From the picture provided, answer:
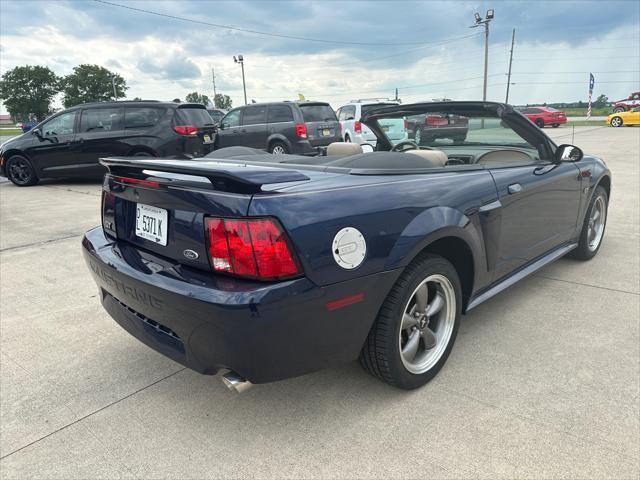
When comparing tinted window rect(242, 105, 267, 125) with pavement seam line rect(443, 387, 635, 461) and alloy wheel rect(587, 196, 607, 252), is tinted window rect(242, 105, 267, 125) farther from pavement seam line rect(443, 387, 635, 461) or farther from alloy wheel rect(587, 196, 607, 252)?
pavement seam line rect(443, 387, 635, 461)

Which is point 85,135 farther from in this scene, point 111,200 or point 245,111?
point 111,200

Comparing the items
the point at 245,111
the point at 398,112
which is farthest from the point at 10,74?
the point at 398,112

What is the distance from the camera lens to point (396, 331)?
2035 millimetres

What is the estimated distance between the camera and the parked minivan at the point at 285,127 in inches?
439

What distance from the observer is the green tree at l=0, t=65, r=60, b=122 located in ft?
240

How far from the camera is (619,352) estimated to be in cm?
256

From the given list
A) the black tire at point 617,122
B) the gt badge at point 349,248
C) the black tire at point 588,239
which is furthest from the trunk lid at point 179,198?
the black tire at point 617,122

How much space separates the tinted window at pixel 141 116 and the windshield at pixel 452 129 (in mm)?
6944

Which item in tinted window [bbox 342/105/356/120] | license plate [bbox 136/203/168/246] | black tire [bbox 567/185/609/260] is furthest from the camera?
tinted window [bbox 342/105/356/120]

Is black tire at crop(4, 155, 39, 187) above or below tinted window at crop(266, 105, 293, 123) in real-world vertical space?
below

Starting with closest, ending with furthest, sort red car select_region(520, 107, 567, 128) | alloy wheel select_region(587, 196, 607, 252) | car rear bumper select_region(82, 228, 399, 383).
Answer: car rear bumper select_region(82, 228, 399, 383) → alloy wheel select_region(587, 196, 607, 252) → red car select_region(520, 107, 567, 128)

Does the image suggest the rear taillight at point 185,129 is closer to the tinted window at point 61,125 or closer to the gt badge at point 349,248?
the tinted window at point 61,125

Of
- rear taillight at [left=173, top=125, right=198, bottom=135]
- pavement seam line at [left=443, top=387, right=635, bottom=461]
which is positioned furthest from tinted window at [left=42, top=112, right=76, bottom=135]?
pavement seam line at [left=443, top=387, right=635, bottom=461]

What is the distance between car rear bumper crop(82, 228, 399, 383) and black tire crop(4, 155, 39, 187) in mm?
9253
